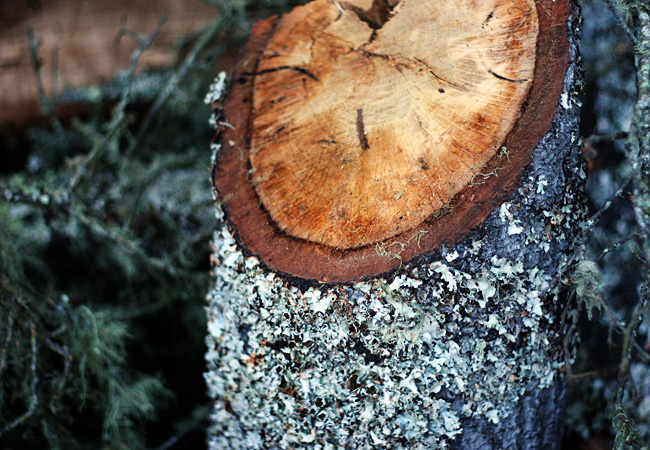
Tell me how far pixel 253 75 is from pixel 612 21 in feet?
3.38

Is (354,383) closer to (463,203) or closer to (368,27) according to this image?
(463,203)

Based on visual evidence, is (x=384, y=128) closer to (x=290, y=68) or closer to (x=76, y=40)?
(x=290, y=68)

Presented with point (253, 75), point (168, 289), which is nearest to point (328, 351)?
point (253, 75)

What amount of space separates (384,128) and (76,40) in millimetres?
1815

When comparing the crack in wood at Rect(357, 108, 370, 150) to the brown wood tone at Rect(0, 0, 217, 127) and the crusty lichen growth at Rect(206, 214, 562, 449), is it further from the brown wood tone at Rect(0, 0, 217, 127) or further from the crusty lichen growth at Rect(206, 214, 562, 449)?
the brown wood tone at Rect(0, 0, 217, 127)

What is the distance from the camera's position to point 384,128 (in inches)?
38.6

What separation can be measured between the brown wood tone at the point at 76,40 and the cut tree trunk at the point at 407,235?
4.30ft

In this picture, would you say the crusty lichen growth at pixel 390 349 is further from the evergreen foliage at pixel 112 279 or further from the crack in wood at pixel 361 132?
the evergreen foliage at pixel 112 279

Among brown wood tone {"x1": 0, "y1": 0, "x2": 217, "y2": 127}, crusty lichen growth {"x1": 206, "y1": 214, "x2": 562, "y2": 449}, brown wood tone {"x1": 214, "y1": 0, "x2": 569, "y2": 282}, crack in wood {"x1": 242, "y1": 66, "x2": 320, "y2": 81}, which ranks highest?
brown wood tone {"x1": 0, "y1": 0, "x2": 217, "y2": 127}

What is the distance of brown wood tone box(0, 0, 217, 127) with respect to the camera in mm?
2064

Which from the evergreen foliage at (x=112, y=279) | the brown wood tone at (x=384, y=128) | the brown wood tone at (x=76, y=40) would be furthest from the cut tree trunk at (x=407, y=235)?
the brown wood tone at (x=76, y=40)

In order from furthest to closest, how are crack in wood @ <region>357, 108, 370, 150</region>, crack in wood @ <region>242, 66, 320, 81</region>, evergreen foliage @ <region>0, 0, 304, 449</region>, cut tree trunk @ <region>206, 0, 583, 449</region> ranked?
evergreen foliage @ <region>0, 0, 304, 449</region>
crack in wood @ <region>242, 66, 320, 81</region>
crack in wood @ <region>357, 108, 370, 150</region>
cut tree trunk @ <region>206, 0, 583, 449</region>

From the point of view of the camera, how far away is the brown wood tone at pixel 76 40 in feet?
6.77

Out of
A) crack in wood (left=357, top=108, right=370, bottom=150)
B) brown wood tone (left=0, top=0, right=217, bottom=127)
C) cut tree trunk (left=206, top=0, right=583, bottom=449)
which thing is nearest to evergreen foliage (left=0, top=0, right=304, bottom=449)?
brown wood tone (left=0, top=0, right=217, bottom=127)
